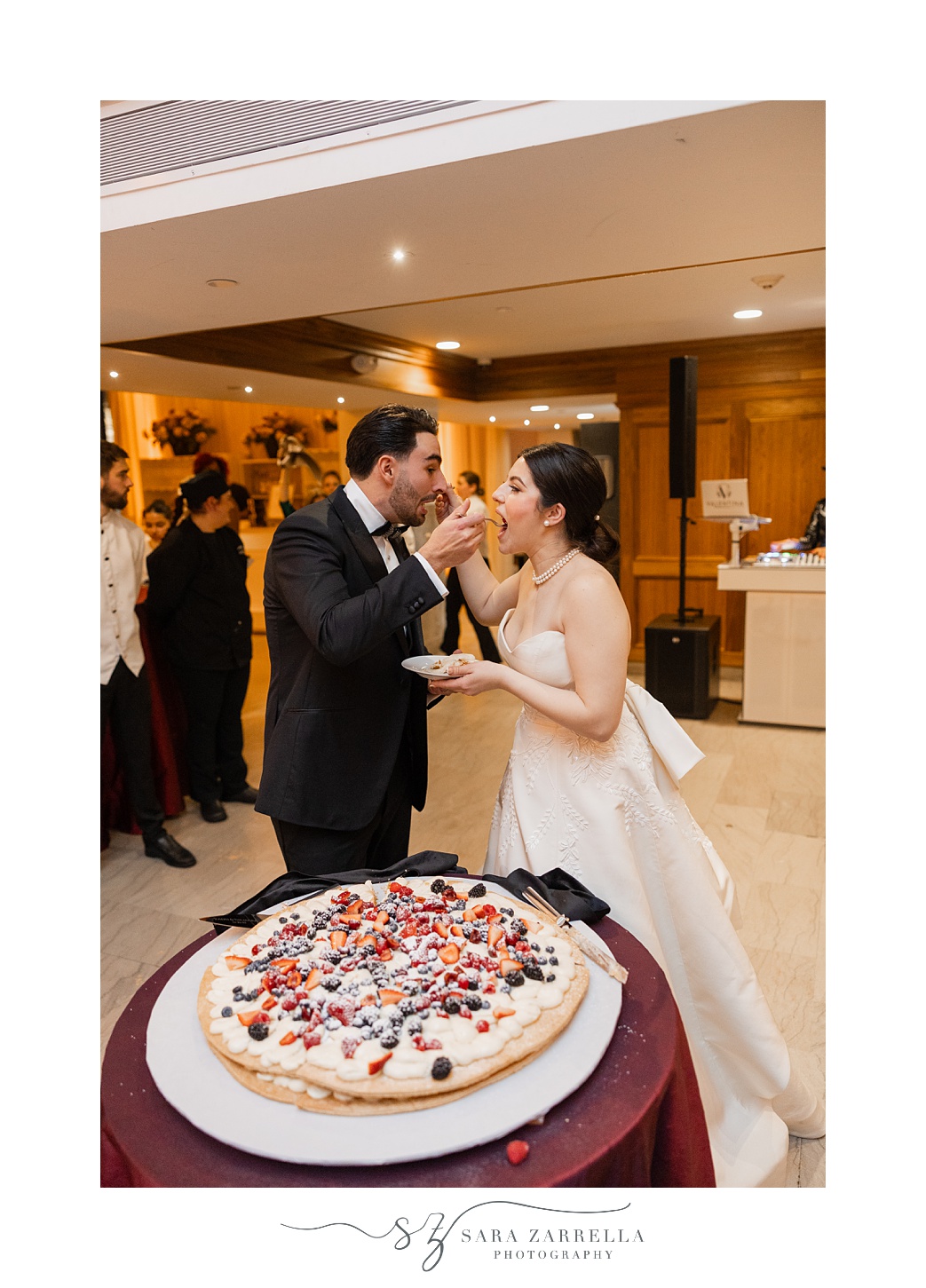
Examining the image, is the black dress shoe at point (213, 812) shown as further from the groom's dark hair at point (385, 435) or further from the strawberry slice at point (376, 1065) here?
the strawberry slice at point (376, 1065)

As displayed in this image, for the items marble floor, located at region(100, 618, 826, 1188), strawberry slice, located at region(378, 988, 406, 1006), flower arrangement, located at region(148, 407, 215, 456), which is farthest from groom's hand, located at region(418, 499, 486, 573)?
flower arrangement, located at region(148, 407, 215, 456)

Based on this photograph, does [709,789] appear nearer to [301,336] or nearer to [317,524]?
[317,524]

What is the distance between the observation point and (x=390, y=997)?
1.05 m

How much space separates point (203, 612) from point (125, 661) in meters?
0.46

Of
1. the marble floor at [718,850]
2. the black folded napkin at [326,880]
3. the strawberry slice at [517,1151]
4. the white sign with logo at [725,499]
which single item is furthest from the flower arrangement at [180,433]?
the strawberry slice at [517,1151]

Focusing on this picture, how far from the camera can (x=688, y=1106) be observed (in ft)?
3.62

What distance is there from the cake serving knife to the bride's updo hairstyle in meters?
0.73

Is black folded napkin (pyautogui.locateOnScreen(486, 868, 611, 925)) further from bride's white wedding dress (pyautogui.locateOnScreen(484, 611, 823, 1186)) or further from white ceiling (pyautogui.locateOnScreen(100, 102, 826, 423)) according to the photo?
white ceiling (pyautogui.locateOnScreen(100, 102, 826, 423))

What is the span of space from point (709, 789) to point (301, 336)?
143 inches

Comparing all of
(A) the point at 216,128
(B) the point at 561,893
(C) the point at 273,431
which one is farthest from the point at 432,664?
(C) the point at 273,431

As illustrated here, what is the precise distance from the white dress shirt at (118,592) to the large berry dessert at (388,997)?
7.49 feet

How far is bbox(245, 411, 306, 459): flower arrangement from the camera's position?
877 centimetres
